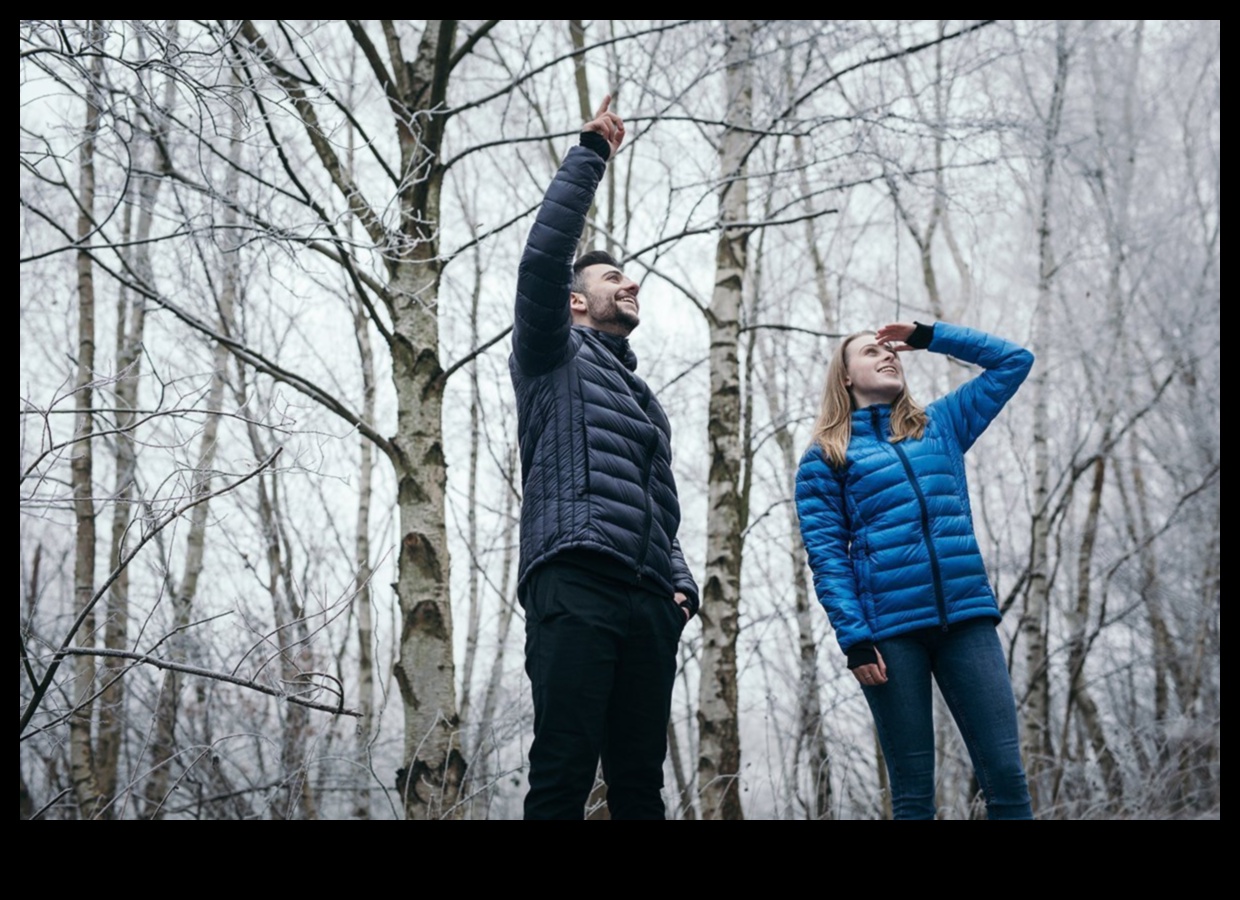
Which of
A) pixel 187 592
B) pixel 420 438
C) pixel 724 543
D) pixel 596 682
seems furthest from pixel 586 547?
pixel 187 592

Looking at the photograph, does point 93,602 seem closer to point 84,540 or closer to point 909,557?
point 909,557

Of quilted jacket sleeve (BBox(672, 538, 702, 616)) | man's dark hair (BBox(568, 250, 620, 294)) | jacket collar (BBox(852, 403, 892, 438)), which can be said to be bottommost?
quilted jacket sleeve (BBox(672, 538, 702, 616))

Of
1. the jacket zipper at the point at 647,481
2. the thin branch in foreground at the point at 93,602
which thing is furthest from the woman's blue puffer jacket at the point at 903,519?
the thin branch in foreground at the point at 93,602

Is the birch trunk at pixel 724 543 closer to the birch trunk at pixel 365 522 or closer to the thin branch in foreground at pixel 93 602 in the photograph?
the thin branch in foreground at pixel 93 602

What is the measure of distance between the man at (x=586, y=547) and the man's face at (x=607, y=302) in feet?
0.37

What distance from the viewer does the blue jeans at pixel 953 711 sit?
7.72ft

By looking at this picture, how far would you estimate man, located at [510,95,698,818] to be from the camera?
2102 mm

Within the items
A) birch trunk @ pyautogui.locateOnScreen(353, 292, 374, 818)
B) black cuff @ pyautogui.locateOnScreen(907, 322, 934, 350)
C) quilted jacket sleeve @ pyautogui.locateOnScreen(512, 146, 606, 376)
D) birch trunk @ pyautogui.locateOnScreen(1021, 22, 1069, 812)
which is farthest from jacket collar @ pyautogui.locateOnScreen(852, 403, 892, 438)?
birch trunk @ pyautogui.locateOnScreen(353, 292, 374, 818)

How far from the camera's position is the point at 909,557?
8.14ft

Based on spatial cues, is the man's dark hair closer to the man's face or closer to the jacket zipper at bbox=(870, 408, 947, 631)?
the man's face

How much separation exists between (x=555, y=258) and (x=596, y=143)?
1.16ft
